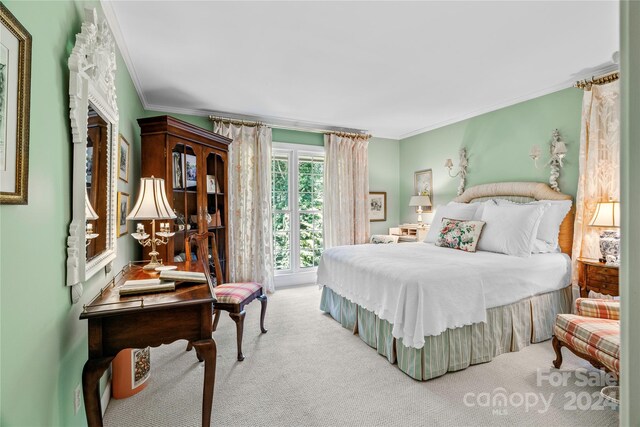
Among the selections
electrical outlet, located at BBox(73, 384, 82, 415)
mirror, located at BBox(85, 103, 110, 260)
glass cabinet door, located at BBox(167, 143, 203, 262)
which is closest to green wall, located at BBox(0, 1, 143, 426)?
electrical outlet, located at BBox(73, 384, 82, 415)

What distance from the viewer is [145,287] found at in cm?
161

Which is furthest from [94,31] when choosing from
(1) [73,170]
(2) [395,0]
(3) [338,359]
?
(3) [338,359]

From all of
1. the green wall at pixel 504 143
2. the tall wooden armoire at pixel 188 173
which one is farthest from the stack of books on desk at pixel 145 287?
the green wall at pixel 504 143

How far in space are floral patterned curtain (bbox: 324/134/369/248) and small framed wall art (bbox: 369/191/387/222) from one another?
27cm

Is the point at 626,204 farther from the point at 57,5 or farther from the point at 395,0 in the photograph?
the point at 395,0

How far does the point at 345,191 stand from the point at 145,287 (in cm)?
376

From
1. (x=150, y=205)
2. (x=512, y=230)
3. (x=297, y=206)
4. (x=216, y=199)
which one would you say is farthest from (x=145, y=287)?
(x=297, y=206)

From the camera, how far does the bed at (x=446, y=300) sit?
2199mm

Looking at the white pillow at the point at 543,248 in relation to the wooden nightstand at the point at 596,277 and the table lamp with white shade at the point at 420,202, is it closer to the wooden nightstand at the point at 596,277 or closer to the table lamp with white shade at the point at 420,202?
the wooden nightstand at the point at 596,277

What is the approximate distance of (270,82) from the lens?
129 inches

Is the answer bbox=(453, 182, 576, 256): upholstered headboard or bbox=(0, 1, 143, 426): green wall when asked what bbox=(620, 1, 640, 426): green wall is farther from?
bbox=(453, 182, 576, 256): upholstered headboard

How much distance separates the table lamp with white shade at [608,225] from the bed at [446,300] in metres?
0.32

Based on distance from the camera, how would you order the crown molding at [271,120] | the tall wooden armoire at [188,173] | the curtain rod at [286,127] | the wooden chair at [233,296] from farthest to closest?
1. the curtain rod at [286,127]
2. the crown molding at [271,120]
3. the tall wooden armoire at [188,173]
4. the wooden chair at [233,296]

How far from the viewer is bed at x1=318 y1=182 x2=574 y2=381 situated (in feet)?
7.22
